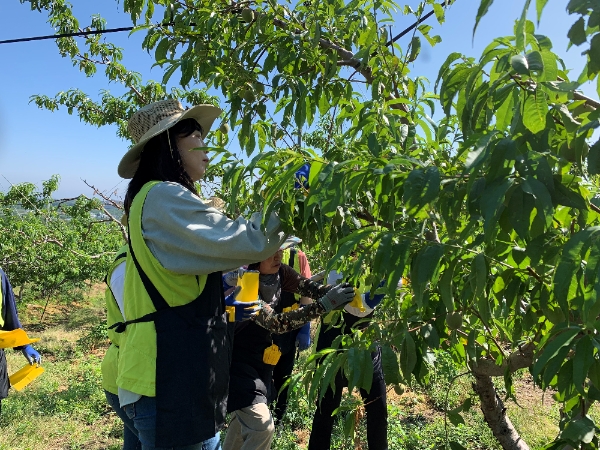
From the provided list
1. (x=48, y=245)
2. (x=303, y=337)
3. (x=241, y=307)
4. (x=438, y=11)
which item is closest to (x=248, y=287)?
(x=241, y=307)

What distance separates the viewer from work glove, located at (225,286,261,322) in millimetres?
2129

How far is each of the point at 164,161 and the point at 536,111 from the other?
40.7 inches

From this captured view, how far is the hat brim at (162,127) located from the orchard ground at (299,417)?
1391mm

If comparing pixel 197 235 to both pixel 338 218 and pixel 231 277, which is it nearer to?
pixel 338 218

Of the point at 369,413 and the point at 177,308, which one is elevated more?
the point at 177,308

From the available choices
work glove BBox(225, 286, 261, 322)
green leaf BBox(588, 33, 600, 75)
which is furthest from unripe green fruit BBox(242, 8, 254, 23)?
green leaf BBox(588, 33, 600, 75)

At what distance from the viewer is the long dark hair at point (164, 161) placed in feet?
4.63

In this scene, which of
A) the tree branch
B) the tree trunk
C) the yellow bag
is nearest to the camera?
the tree branch

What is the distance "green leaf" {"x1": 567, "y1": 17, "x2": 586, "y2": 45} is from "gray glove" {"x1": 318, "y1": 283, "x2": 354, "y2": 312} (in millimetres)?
1409

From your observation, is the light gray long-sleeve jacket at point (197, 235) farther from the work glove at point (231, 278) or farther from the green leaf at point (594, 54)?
the work glove at point (231, 278)

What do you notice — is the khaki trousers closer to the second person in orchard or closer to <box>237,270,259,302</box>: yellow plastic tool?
<box>237,270,259,302</box>: yellow plastic tool

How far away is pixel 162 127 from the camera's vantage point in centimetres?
144

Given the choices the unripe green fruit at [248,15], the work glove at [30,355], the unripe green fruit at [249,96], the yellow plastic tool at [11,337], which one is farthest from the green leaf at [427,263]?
the work glove at [30,355]

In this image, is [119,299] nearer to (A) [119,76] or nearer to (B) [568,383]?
(B) [568,383]
